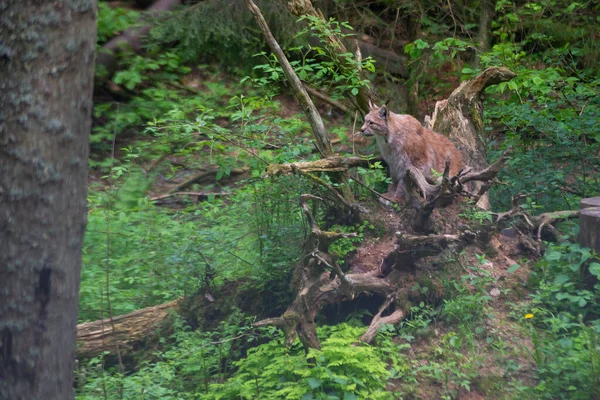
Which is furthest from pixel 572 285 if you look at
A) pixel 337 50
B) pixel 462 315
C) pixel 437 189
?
pixel 337 50

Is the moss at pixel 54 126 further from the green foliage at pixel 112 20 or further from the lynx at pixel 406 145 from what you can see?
the green foliage at pixel 112 20

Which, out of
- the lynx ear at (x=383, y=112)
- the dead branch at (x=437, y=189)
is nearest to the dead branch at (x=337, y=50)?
the lynx ear at (x=383, y=112)

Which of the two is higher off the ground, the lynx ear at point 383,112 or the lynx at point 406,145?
the lynx ear at point 383,112

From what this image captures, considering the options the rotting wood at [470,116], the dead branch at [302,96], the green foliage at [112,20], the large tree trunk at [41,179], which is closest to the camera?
the large tree trunk at [41,179]

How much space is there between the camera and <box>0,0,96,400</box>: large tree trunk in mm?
2543

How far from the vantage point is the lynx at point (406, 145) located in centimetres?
684

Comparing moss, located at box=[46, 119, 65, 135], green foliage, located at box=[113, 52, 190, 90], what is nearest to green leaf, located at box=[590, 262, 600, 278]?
moss, located at box=[46, 119, 65, 135]

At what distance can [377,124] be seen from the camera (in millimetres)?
6895

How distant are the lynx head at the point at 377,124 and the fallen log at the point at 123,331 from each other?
2595 millimetres

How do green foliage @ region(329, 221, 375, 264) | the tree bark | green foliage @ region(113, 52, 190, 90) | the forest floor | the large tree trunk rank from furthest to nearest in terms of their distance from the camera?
the tree bark < green foliage @ region(113, 52, 190, 90) < green foliage @ region(329, 221, 375, 264) < the forest floor < the large tree trunk

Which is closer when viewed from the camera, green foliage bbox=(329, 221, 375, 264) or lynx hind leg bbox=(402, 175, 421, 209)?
lynx hind leg bbox=(402, 175, 421, 209)

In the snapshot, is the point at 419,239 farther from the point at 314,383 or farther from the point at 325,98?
the point at 325,98

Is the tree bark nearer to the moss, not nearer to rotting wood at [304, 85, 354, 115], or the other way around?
rotting wood at [304, 85, 354, 115]

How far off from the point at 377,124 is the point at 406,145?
37 centimetres
